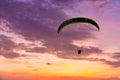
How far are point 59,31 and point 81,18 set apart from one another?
447cm

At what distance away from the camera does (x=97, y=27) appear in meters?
143

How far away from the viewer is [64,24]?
143500 mm

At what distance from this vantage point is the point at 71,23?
5620 inches

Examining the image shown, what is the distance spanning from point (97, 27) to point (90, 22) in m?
1.71

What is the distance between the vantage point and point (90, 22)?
144m

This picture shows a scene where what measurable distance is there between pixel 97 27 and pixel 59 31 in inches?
250

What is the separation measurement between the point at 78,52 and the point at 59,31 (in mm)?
5415

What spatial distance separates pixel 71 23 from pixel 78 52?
248 inches

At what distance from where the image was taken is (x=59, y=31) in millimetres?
144000

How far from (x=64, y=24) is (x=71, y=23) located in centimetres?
137

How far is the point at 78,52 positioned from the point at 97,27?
629 cm

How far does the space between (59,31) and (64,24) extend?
150 cm

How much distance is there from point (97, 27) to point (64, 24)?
5.45m
